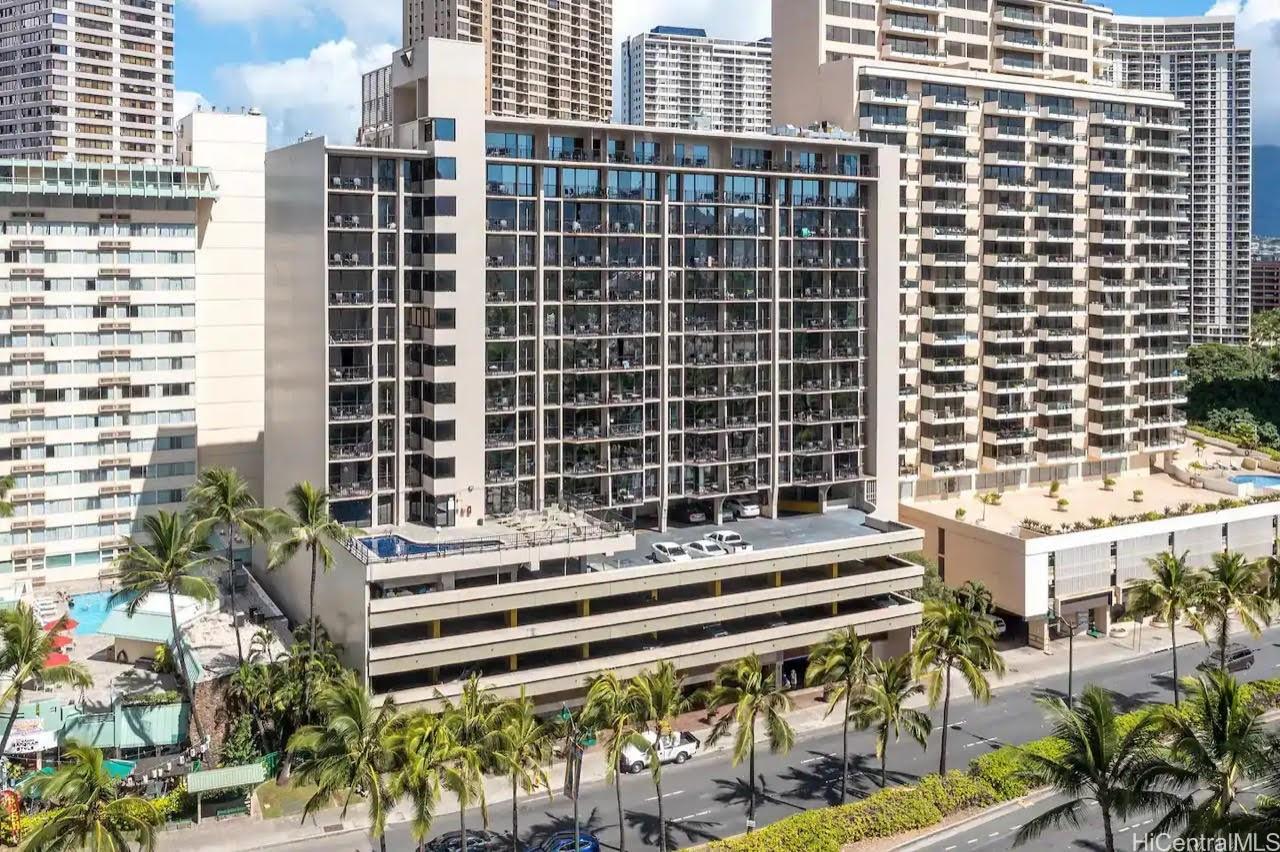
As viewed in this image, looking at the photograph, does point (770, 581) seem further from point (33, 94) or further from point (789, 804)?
point (33, 94)

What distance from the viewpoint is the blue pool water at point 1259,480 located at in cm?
11150

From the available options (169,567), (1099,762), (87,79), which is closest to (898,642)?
(1099,762)

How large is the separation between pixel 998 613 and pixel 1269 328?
4458 inches

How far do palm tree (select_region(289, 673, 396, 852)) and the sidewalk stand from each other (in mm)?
11253

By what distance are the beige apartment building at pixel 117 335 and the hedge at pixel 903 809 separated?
58.4m

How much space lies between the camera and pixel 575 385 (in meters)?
84.8

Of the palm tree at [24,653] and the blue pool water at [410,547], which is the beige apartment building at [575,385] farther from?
the palm tree at [24,653]

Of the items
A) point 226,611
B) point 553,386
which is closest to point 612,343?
point 553,386

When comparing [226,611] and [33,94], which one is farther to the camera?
[33,94]

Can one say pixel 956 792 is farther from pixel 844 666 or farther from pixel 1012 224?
pixel 1012 224

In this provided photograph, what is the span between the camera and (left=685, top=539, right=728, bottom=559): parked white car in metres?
80.4

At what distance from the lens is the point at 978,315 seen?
106125mm

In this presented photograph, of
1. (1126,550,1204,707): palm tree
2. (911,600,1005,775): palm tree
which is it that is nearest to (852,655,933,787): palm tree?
(911,600,1005,775): palm tree

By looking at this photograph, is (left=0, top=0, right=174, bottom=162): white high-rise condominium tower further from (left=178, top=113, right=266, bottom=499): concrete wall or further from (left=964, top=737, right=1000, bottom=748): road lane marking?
(left=964, top=737, right=1000, bottom=748): road lane marking
